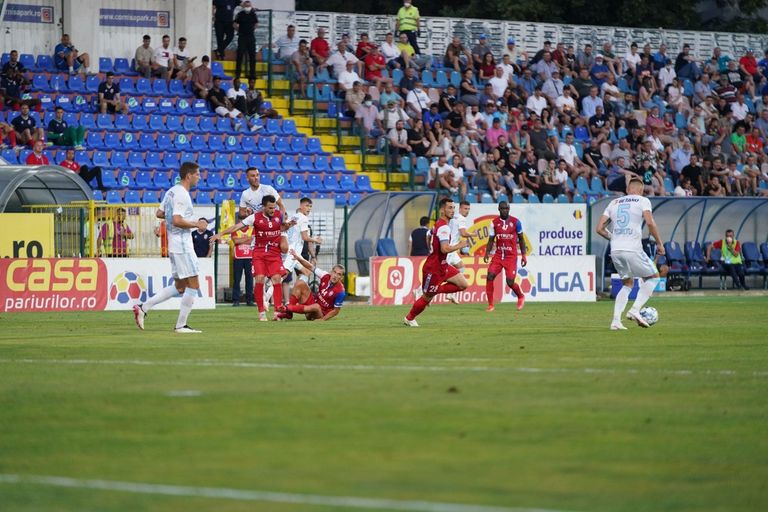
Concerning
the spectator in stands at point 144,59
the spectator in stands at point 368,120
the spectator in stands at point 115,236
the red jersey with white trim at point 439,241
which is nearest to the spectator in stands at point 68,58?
the spectator in stands at point 144,59

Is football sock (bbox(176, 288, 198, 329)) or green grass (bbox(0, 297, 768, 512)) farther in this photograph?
football sock (bbox(176, 288, 198, 329))

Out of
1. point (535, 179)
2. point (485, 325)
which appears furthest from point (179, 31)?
point (485, 325)

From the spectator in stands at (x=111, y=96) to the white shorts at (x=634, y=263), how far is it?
63.0ft

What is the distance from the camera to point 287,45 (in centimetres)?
4238

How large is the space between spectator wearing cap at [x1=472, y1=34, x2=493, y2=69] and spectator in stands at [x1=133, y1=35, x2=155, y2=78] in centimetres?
1125

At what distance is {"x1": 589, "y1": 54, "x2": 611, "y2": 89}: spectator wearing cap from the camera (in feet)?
154

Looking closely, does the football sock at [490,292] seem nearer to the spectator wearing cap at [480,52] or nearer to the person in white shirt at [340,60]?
the person in white shirt at [340,60]

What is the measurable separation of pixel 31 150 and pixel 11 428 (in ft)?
82.1

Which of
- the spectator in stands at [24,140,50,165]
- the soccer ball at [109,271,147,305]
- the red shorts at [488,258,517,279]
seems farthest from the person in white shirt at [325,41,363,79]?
the soccer ball at [109,271,147,305]

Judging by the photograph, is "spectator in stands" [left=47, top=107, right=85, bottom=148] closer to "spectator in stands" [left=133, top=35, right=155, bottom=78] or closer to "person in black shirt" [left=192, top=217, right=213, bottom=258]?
"spectator in stands" [left=133, top=35, right=155, bottom=78]

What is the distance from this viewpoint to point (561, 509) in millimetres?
6898

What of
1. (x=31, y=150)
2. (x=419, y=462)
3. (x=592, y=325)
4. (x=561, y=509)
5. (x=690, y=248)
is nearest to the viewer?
(x=561, y=509)

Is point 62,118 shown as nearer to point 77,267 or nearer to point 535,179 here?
point 77,267

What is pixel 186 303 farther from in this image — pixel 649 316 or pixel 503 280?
pixel 503 280
